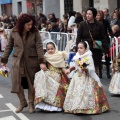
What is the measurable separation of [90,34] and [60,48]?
20.6ft

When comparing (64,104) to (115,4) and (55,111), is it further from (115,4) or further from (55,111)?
(115,4)

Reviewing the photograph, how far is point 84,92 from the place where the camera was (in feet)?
26.1

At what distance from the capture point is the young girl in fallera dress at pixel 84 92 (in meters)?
7.93

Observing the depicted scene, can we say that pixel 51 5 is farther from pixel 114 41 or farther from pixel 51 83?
pixel 51 83

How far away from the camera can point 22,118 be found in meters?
7.81

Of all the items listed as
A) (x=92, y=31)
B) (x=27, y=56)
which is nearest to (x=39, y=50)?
(x=27, y=56)

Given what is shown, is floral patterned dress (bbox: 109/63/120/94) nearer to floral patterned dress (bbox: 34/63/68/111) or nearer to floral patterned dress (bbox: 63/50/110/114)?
floral patterned dress (bbox: 63/50/110/114)

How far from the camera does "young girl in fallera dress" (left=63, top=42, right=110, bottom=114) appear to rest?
26.0 feet

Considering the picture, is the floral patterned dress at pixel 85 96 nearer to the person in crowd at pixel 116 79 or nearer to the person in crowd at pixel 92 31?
the person in crowd at pixel 116 79

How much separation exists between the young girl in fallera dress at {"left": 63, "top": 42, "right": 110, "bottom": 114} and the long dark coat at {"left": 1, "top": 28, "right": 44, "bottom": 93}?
0.71m

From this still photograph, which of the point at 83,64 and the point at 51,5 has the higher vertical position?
the point at 51,5

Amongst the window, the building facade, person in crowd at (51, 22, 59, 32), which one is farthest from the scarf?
the window

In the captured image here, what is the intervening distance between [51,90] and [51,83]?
0.42 feet

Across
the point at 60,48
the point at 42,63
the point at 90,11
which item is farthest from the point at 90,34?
the point at 60,48
